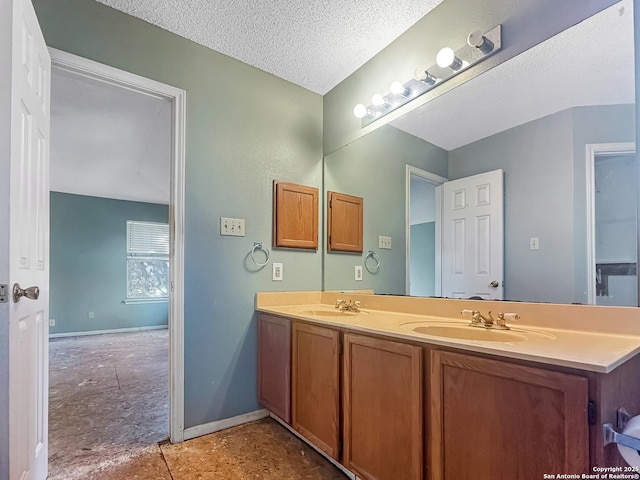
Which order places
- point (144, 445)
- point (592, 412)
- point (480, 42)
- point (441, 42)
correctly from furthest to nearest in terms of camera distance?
point (144, 445), point (441, 42), point (480, 42), point (592, 412)

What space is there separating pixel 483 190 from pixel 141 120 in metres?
2.79

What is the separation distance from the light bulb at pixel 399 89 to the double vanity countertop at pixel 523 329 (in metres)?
1.15

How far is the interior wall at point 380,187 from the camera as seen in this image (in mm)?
2014

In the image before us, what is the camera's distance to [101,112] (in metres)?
2.82

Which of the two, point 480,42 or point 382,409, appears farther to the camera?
point 480,42

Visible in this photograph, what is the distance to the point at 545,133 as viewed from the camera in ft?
4.65

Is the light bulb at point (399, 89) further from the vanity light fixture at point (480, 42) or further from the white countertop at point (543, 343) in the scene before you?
the white countertop at point (543, 343)

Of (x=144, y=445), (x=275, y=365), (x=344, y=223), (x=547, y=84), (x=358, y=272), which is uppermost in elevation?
(x=547, y=84)

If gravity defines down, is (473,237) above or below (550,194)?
below

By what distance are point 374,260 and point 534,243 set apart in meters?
0.98

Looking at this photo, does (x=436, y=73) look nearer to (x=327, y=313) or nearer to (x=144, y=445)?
(x=327, y=313)

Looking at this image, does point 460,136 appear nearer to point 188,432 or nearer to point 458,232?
point 458,232

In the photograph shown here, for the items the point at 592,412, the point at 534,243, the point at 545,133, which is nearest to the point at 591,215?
the point at 534,243

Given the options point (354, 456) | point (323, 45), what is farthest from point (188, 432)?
point (323, 45)
